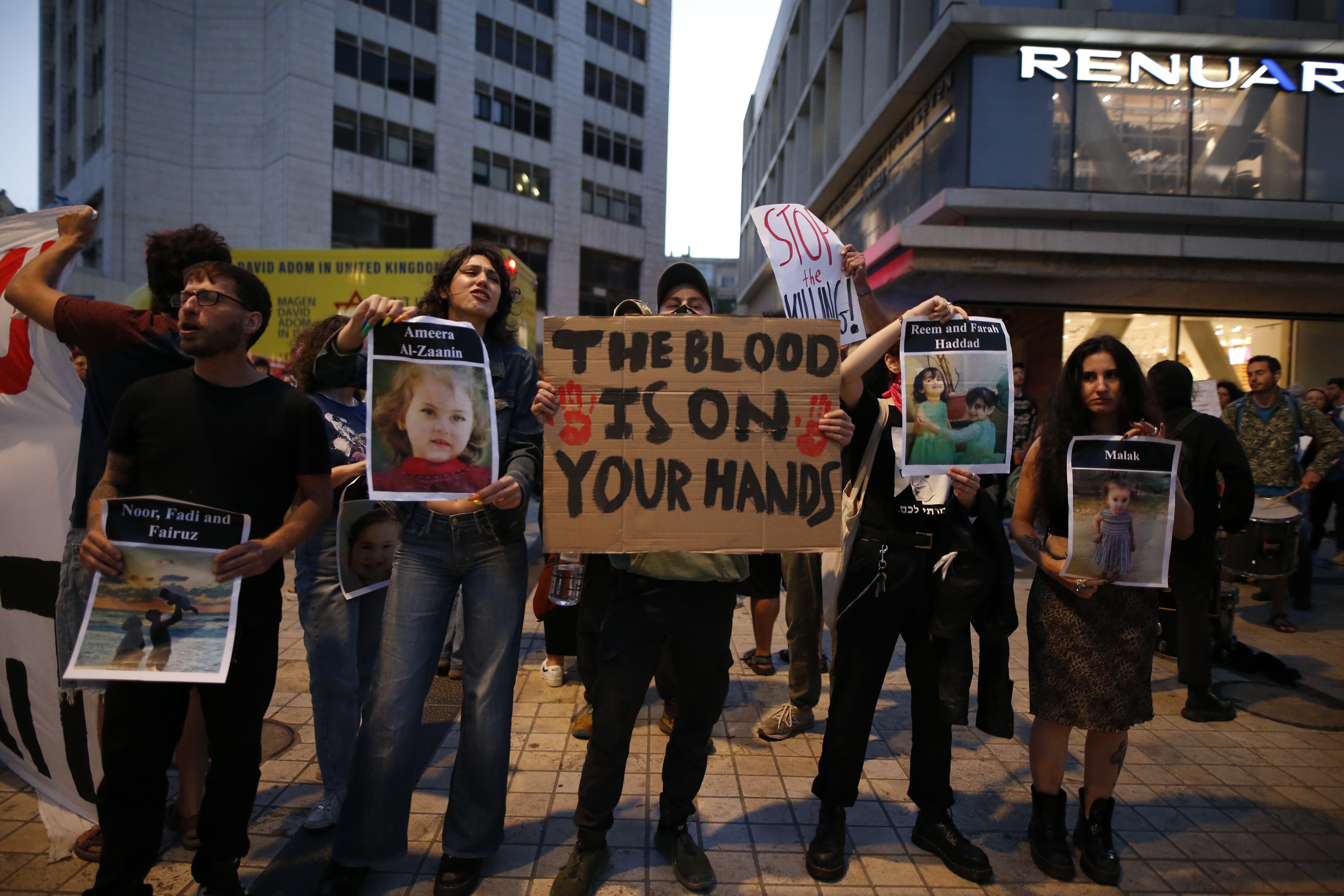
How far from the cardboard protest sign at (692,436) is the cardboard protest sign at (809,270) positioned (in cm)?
53

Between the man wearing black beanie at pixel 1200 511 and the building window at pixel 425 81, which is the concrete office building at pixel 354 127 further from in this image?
the man wearing black beanie at pixel 1200 511

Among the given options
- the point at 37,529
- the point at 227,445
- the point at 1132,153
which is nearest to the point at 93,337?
the point at 227,445

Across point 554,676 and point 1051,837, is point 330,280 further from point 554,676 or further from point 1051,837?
point 1051,837

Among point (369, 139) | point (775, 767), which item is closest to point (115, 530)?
point (775, 767)

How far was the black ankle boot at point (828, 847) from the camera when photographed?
2742 mm

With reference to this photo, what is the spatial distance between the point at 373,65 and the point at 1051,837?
34.9 meters

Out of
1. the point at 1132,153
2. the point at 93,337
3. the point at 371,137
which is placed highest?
the point at 371,137

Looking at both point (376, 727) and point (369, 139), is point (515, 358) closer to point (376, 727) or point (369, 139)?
point (376, 727)

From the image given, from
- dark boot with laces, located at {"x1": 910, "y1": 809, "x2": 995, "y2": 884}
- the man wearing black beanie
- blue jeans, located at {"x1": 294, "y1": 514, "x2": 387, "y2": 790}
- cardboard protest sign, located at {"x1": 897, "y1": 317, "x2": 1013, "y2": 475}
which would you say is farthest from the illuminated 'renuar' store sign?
blue jeans, located at {"x1": 294, "y1": 514, "x2": 387, "y2": 790}

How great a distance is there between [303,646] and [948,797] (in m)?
4.46

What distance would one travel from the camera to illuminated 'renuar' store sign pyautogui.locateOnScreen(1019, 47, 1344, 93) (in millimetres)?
13523

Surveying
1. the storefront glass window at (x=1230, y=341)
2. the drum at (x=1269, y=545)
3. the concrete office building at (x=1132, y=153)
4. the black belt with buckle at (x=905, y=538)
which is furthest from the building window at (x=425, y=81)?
the black belt with buckle at (x=905, y=538)

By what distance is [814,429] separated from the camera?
262cm

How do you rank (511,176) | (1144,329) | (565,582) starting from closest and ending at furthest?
1. (565,582)
2. (1144,329)
3. (511,176)
